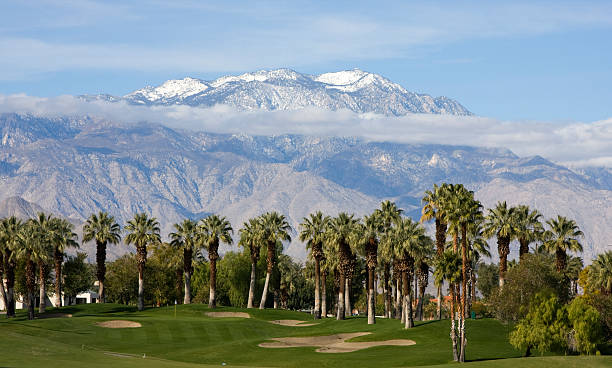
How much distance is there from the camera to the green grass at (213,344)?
80688 mm

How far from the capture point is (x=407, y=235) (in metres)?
116

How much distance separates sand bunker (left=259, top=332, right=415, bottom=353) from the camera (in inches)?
4011

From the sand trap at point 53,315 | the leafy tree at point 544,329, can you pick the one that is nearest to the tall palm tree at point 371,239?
the leafy tree at point 544,329

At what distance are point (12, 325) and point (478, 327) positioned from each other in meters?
58.7

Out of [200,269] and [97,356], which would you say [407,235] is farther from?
[200,269]

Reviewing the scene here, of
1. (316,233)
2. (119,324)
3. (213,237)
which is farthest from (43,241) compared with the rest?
(316,233)

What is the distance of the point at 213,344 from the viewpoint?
361ft

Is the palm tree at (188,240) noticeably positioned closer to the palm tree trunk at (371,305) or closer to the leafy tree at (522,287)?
the palm tree trunk at (371,305)

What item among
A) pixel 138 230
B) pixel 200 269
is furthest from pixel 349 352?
pixel 200 269

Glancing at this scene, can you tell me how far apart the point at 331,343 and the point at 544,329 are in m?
28.4

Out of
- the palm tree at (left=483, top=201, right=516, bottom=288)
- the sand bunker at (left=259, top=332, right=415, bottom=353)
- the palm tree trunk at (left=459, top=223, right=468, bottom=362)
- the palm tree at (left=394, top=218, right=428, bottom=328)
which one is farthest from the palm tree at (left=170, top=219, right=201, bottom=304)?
the palm tree trunk at (left=459, top=223, right=468, bottom=362)

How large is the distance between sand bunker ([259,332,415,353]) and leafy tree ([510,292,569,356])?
48.6ft

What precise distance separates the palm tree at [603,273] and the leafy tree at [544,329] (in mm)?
25480

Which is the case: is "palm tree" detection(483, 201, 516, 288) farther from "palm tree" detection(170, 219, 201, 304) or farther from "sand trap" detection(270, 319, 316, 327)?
"palm tree" detection(170, 219, 201, 304)
